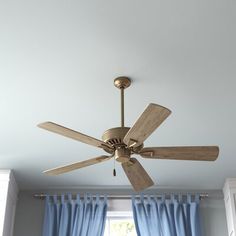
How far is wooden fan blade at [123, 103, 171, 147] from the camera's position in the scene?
178 centimetres

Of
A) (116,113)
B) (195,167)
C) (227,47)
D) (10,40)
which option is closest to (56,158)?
(116,113)

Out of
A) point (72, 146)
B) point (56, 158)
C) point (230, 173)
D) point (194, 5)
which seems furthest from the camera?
point (230, 173)

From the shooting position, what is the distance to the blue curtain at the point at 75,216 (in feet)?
12.3

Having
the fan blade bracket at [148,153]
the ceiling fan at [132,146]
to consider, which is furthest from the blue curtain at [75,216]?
the fan blade bracket at [148,153]

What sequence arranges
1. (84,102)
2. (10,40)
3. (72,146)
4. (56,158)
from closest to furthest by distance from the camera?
(10,40) → (84,102) → (72,146) → (56,158)

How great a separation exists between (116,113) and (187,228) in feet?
5.52

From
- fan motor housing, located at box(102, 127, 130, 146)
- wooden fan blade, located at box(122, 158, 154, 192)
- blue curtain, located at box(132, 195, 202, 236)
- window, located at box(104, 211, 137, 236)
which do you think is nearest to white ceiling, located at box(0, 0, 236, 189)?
fan motor housing, located at box(102, 127, 130, 146)

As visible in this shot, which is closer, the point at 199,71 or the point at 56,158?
the point at 199,71

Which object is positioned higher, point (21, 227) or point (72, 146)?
point (72, 146)

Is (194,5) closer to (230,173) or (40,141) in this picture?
(40,141)

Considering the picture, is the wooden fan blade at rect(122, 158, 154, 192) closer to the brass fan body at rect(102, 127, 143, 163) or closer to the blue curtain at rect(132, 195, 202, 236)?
the brass fan body at rect(102, 127, 143, 163)

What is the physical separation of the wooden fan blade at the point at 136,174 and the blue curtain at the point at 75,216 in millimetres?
1569

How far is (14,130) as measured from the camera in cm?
291

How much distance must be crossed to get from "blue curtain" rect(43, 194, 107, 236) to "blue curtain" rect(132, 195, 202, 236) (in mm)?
352
